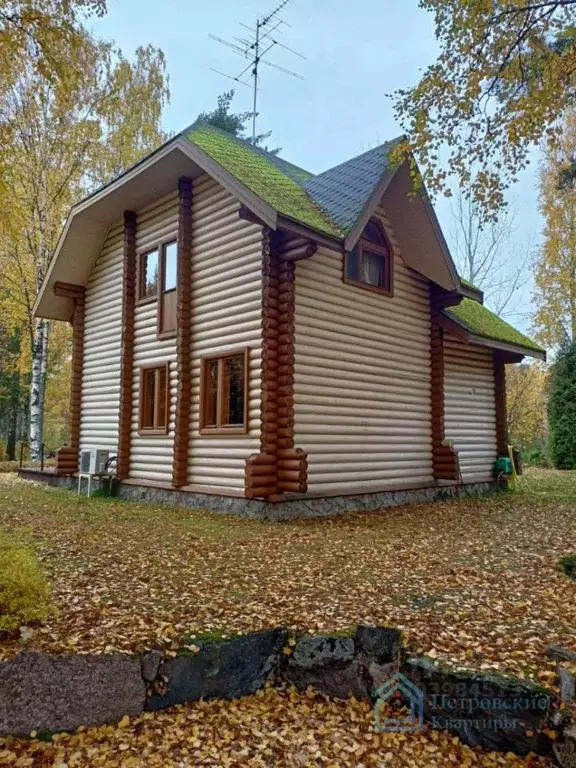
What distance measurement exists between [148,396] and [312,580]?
753 cm

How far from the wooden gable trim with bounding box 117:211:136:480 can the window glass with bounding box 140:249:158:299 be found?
27cm

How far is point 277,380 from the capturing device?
9.09 metres

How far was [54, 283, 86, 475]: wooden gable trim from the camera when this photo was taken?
13781 mm

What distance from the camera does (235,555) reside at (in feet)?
20.9

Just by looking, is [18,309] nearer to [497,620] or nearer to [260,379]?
[260,379]

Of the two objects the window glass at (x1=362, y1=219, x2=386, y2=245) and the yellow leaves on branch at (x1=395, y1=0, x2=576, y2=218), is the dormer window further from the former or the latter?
the yellow leaves on branch at (x1=395, y1=0, x2=576, y2=218)

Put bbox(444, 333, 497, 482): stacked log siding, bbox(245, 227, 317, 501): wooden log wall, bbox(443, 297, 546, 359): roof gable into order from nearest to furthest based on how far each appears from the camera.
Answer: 1. bbox(245, 227, 317, 501): wooden log wall
2. bbox(443, 297, 546, 359): roof gable
3. bbox(444, 333, 497, 482): stacked log siding

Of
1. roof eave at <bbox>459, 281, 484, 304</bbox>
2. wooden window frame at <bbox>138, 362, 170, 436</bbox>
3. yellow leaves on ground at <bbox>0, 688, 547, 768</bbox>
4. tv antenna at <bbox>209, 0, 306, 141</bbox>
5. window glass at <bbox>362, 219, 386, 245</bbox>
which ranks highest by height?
tv antenna at <bbox>209, 0, 306, 141</bbox>

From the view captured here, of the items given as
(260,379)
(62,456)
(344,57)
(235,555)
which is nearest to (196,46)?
(344,57)

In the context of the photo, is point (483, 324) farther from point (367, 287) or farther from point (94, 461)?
point (94, 461)

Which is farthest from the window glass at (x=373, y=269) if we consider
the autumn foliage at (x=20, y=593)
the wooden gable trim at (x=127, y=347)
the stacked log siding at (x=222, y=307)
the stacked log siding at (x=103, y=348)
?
the autumn foliage at (x=20, y=593)

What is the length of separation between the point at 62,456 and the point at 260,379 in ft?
24.5

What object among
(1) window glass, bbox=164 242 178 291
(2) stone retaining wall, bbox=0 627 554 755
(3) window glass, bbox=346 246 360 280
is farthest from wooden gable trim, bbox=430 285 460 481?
(2) stone retaining wall, bbox=0 627 554 755

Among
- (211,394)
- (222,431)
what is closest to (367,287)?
(211,394)
